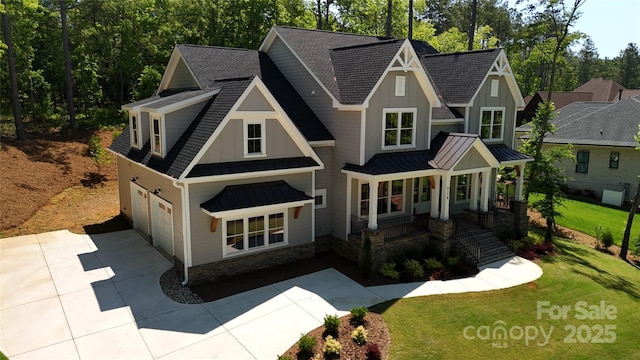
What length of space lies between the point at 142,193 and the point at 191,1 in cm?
2522

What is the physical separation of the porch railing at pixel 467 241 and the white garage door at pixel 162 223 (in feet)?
39.6

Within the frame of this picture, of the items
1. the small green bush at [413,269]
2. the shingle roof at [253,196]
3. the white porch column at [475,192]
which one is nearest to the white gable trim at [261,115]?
the shingle roof at [253,196]

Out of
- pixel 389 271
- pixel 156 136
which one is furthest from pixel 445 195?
pixel 156 136

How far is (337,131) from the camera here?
18.9 meters

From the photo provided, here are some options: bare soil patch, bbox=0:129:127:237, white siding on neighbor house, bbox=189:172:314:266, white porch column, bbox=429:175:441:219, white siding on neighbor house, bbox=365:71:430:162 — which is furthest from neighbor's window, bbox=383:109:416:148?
bare soil patch, bbox=0:129:127:237

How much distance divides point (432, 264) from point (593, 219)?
16.4 metres

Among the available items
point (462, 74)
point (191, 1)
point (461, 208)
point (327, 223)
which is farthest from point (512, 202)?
point (191, 1)

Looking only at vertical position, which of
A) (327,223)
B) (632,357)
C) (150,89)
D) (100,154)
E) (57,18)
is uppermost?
(57,18)

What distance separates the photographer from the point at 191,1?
3834cm

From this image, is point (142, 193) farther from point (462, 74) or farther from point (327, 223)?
point (462, 74)

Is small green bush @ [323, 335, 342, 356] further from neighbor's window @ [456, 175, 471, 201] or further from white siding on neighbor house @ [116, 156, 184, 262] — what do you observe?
neighbor's window @ [456, 175, 471, 201]

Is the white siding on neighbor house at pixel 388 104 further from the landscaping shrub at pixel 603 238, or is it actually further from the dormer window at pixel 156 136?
the landscaping shrub at pixel 603 238

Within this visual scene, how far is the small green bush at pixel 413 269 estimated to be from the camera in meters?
16.8

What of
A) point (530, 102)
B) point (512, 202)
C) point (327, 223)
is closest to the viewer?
point (327, 223)
